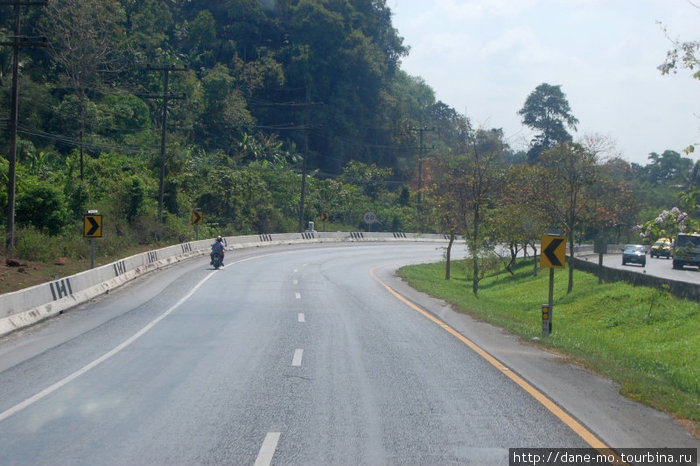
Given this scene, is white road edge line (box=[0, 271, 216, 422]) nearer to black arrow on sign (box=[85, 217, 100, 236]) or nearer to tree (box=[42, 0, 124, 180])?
black arrow on sign (box=[85, 217, 100, 236])

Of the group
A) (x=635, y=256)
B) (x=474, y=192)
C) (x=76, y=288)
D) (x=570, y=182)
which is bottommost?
(x=76, y=288)

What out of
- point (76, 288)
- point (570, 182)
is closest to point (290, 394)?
point (76, 288)

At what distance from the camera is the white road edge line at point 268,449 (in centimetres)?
757

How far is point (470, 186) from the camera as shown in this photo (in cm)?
4328

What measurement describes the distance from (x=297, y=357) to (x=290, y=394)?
3.45 m

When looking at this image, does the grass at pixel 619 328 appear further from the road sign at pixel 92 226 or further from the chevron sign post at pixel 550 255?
the road sign at pixel 92 226

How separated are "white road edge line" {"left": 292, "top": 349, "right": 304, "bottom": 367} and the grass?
5229 mm

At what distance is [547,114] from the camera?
391ft

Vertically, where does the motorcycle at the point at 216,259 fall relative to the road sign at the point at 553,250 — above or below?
below

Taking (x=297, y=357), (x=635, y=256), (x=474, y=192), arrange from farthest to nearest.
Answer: (x=635, y=256)
(x=474, y=192)
(x=297, y=357)

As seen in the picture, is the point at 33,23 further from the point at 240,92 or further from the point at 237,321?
the point at 237,321

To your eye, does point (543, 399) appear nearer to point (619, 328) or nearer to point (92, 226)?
point (619, 328)

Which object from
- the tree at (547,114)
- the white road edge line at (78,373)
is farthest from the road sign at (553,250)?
the tree at (547,114)

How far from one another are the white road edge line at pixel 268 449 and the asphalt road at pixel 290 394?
0.8 inches
